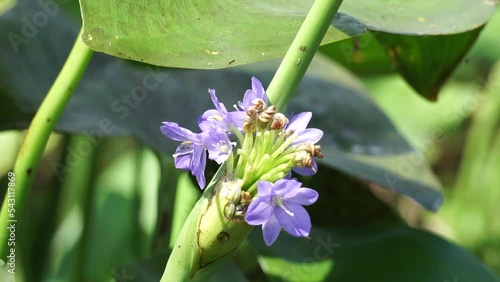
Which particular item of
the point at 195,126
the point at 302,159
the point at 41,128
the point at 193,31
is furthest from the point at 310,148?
the point at 195,126

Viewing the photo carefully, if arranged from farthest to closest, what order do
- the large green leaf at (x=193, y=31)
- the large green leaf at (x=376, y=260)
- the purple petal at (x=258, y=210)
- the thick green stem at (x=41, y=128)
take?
the large green leaf at (x=376, y=260)
the thick green stem at (x=41, y=128)
the large green leaf at (x=193, y=31)
the purple petal at (x=258, y=210)

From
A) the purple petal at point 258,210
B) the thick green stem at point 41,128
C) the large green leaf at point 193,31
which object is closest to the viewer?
the purple petal at point 258,210

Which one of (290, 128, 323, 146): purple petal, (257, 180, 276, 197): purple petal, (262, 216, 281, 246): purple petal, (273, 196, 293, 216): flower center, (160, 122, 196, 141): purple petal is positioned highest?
(290, 128, 323, 146): purple petal

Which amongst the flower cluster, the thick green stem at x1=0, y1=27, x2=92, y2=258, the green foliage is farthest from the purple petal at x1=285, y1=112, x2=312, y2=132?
the thick green stem at x1=0, y1=27, x2=92, y2=258

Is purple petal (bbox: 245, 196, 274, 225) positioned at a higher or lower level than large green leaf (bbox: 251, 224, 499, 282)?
higher

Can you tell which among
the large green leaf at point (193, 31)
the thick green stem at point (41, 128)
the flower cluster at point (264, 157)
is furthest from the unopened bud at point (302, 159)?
the thick green stem at point (41, 128)

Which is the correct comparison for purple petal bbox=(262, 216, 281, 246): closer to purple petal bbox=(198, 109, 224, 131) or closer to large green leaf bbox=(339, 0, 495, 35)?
purple petal bbox=(198, 109, 224, 131)

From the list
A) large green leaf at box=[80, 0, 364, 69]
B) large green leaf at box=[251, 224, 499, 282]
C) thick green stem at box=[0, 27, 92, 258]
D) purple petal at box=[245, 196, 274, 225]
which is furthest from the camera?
large green leaf at box=[251, 224, 499, 282]

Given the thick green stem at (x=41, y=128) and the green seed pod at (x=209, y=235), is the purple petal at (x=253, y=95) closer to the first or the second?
the green seed pod at (x=209, y=235)

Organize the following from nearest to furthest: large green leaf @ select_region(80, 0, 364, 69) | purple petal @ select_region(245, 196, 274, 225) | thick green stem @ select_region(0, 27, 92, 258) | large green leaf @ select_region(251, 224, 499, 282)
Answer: purple petal @ select_region(245, 196, 274, 225) < large green leaf @ select_region(80, 0, 364, 69) < thick green stem @ select_region(0, 27, 92, 258) < large green leaf @ select_region(251, 224, 499, 282)

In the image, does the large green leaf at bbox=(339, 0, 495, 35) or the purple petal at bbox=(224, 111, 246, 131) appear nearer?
the purple petal at bbox=(224, 111, 246, 131)
